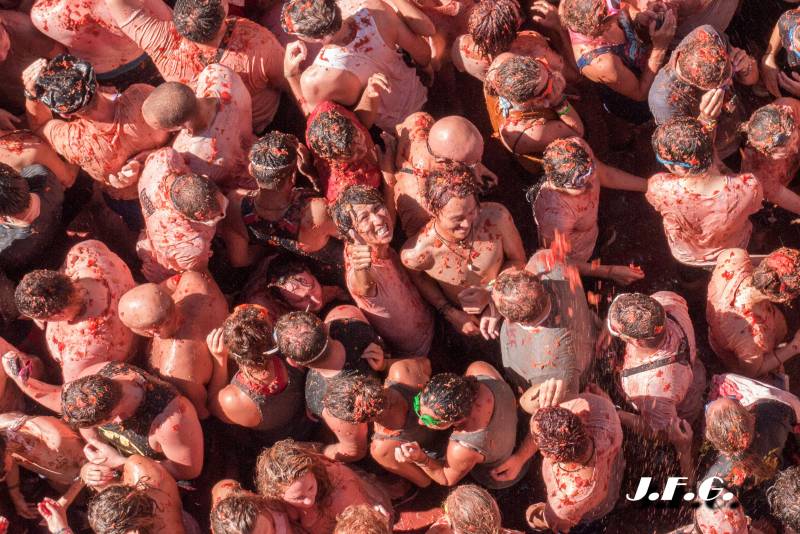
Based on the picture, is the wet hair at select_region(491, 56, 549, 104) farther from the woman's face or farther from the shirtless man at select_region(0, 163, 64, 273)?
the shirtless man at select_region(0, 163, 64, 273)

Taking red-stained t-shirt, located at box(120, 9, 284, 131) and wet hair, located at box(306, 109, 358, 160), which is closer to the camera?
wet hair, located at box(306, 109, 358, 160)

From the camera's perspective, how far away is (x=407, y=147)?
5773mm

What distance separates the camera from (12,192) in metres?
5.48

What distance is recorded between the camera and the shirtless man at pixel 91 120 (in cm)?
564

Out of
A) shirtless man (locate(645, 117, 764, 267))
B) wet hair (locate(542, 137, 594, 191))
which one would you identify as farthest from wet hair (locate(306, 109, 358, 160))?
shirtless man (locate(645, 117, 764, 267))

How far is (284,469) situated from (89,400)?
48.0 inches

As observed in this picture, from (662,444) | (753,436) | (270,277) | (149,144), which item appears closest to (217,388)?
(270,277)

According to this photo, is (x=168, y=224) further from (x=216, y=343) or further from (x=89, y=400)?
(x=89, y=400)

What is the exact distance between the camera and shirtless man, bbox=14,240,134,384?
5.20m

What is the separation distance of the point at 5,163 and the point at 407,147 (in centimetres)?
294

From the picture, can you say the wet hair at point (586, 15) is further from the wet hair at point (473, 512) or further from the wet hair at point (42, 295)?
the wet hair at point (42, 295)

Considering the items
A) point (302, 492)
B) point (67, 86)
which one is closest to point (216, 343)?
point (302, 492)

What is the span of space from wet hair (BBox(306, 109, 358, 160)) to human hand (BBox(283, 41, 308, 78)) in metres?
0.65

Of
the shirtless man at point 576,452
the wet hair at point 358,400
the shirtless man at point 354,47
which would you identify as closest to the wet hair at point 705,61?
the shirtless man at point 354,47
